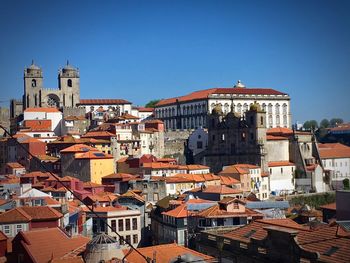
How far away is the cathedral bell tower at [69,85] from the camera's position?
95.6 meters

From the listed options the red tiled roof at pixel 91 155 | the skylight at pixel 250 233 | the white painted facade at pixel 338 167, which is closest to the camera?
the skylight at pixel 250 233

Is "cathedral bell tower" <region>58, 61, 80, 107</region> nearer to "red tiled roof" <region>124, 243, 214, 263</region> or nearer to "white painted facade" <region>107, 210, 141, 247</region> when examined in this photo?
"white painted facade" <region>107, 210, 141, 247</region>

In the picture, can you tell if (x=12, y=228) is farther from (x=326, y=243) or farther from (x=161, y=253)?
(x=326, y=243)

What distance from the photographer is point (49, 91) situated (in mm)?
95750

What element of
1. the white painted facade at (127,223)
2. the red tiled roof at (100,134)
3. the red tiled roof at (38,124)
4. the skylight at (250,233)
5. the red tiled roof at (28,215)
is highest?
the red tiled roof at (38,124)

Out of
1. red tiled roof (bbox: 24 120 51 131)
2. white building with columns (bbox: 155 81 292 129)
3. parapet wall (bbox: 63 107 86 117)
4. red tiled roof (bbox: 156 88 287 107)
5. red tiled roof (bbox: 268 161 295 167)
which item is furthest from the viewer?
red tiled roof (bbox: 156 88 287 107)

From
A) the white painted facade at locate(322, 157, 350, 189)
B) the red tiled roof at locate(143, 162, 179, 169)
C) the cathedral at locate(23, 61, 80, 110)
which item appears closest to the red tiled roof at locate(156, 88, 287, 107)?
the cathedral at locate(23, 61, 80, 110)

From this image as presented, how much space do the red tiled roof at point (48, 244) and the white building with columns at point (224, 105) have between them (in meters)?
62.1

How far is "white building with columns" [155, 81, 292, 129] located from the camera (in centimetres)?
8800

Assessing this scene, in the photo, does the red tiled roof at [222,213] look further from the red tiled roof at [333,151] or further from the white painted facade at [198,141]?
the white painted facade at [198,141]

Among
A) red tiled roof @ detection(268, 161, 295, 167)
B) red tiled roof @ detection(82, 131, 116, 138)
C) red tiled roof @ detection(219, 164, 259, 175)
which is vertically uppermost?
red tiled roof @ detection(82, 131, 116, 138)

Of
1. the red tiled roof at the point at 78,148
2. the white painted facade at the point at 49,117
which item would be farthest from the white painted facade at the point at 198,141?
the red tiled roof at the point at 78,148

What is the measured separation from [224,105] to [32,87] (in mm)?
32611

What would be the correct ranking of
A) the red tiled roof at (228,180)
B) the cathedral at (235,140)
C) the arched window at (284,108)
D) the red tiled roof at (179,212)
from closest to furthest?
the red tiled roof at (179,212) < the red tiled roof at (228,180) < the cathedral at (235,140) < the arched window at (284,108)
